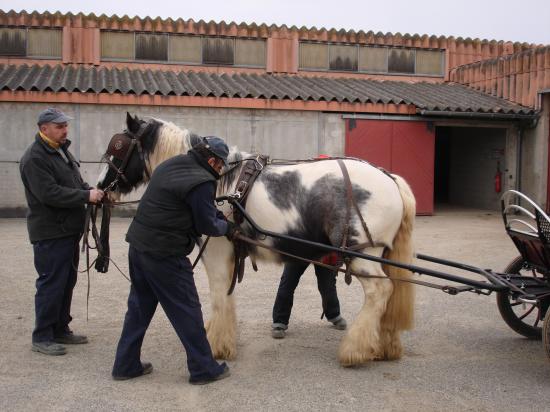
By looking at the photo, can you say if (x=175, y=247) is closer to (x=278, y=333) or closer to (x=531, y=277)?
(x=278, y=333)

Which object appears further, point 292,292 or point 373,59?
point 373,59

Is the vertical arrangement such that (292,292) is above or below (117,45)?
below

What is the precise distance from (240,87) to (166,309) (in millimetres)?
10940

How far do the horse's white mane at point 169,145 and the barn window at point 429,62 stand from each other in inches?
605

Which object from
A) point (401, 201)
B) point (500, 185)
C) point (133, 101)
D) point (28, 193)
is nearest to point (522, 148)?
point (500, 185)

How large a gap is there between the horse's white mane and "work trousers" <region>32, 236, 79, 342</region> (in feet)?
3.06

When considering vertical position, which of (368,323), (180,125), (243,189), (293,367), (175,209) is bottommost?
(293,367)

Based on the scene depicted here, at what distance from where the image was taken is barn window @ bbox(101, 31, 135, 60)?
55.2ft

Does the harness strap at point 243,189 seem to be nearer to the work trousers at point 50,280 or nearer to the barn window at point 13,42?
the work trousers at point 50,280

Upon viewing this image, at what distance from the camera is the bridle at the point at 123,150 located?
4.62m

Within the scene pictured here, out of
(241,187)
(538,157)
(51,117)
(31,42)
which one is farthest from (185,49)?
(241,187)

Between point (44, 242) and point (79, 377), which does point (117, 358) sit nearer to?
point (79, 377)

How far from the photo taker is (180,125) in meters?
13.2

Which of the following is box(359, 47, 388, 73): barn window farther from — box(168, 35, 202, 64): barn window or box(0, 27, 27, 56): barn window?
box(0, 27, 27, 56): barn window
